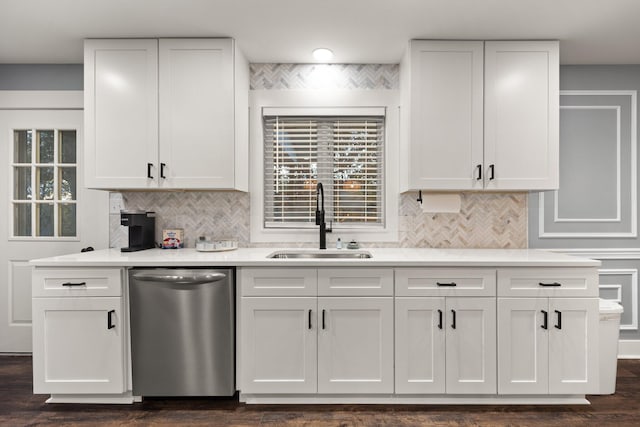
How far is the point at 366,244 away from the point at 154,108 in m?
1.86

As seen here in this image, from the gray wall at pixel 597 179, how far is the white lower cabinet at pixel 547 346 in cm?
89

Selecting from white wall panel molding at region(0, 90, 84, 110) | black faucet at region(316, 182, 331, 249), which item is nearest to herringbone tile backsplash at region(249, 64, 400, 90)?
black faucet at region(316, 182, 331, 249)

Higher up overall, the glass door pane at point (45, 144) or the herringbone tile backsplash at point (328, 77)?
the herringbone tile backsplash at point (328, 77)

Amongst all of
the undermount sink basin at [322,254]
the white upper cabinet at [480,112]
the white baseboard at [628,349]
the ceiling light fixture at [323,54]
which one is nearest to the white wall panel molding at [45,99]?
the ceiling light fixture at [323,54]

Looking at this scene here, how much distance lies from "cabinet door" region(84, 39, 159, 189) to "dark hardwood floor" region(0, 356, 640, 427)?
1448 mm

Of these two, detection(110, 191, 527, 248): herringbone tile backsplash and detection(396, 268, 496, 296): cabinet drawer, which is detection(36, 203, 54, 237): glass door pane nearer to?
detection(110, 191, 527, 248): herringbone tile backsplash

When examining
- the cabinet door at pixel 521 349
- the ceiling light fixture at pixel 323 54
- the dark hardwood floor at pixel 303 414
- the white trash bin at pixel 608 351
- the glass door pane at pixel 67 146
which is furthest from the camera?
the glass door pane at pixel 67 146

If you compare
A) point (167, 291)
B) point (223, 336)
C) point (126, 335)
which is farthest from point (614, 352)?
point (126, 335)

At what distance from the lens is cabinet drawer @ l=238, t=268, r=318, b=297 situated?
218 cm

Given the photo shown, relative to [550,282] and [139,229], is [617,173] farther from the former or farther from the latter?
[139,229]

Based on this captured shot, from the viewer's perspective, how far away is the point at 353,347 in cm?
218

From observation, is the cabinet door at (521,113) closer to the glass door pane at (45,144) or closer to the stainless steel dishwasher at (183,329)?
the stainless steel dishwasher at (183,329)

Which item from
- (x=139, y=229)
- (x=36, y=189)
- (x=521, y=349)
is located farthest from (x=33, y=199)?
(x=521, y=349)

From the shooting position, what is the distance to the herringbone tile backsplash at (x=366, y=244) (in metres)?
2.89
